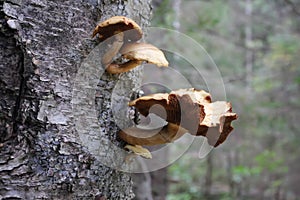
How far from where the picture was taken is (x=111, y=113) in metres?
0.91

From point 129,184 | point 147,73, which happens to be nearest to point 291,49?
point 147,73

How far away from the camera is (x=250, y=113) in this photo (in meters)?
5.32

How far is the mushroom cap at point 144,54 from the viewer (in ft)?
2.70

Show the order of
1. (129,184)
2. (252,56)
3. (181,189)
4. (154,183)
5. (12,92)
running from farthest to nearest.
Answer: (252,56), (181,189), (154,183), (129,184), (12,92)

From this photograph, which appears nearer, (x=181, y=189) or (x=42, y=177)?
(x=42, y=177)

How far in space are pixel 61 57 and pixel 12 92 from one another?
14 centimetres

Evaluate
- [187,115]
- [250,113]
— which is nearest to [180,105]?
[187,115]

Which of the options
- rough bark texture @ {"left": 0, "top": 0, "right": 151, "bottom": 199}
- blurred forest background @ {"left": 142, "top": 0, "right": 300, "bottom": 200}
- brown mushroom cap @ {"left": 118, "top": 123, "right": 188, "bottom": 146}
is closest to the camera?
rough bark texture @ {"left": 0, "top": 0, "right": 151, "bottom": 199}

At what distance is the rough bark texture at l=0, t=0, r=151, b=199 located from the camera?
74 cm

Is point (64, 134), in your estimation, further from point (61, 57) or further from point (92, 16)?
point (92, 16)

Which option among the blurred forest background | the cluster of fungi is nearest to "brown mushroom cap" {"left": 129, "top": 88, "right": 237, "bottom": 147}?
the cluster of fungi

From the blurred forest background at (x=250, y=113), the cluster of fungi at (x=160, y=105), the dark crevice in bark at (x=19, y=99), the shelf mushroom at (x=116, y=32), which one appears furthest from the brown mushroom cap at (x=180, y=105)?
the blurred forest background at (x=250, y=113)

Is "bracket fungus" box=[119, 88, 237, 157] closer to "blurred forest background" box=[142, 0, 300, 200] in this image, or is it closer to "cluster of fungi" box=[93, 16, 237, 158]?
"cluster of fungi" box=[93, 16, 237, 158]

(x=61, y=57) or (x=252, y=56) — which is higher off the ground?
(x=252, y=56)
